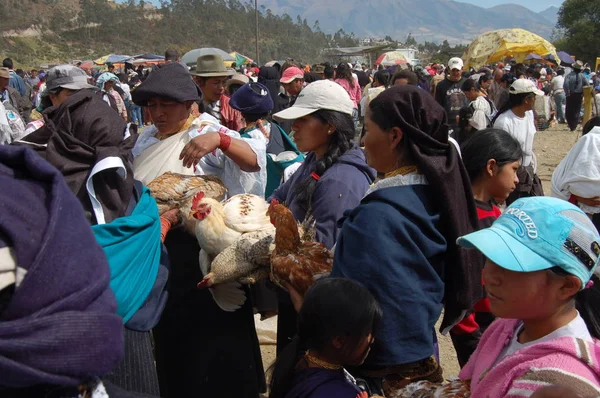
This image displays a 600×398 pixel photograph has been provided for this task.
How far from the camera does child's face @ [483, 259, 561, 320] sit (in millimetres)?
1598

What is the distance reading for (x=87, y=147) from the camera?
2.01 m

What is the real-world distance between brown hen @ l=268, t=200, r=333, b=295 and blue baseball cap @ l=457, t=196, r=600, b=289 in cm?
78

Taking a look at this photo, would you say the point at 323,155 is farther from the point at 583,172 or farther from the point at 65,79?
the point at 65,79

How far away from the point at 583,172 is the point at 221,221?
2.29 metres

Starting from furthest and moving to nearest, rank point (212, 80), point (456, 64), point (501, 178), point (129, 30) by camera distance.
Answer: point (129, 30)
point (456, 64)
point (212, 80)
point (501, 178)

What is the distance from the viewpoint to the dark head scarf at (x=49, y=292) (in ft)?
3.39

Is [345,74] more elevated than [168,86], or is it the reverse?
[168,86]

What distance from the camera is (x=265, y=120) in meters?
5.22

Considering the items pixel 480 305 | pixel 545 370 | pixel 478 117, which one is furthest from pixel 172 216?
pixel 478 117

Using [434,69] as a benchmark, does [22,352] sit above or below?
above

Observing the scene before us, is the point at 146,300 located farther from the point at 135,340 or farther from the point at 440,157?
the point at 440,157

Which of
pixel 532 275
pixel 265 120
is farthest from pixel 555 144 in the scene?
pixel 532 275

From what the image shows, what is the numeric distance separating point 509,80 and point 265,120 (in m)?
10.6

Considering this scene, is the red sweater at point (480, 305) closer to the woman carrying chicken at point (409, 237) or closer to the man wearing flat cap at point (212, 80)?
the woman carrying chicken at point (409, 237)
